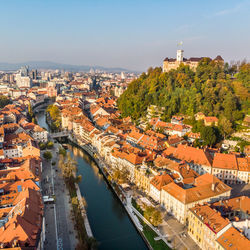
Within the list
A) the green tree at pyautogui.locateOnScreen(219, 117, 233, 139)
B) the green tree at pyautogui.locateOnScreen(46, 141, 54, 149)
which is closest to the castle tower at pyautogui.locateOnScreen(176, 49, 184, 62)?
the green tree at pyautogui.locateOnScreen(219, 117, 233, 139)

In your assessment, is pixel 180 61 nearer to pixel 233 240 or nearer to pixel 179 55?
pixel 179 55

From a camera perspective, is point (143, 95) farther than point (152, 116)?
Yes

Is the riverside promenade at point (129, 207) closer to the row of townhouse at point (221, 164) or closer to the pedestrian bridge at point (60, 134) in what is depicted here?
the row of townhouse at point (221, 164)

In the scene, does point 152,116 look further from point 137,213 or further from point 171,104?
point 137,213

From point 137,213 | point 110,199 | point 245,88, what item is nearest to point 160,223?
point 137,213

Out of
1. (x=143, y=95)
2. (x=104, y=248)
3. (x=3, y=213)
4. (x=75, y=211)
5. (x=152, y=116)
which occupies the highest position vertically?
(x=143, y=95)

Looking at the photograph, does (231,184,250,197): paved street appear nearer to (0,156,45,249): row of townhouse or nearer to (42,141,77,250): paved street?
(42,141,77,250): paved street

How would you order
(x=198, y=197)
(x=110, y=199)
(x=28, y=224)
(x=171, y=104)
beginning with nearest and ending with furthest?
1. (x=28, y=224)
2. (x=198, y=197)
3. (x=110, y=199)
4. (x=171, y=104)

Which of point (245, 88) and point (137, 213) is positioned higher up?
point (245, 88)
